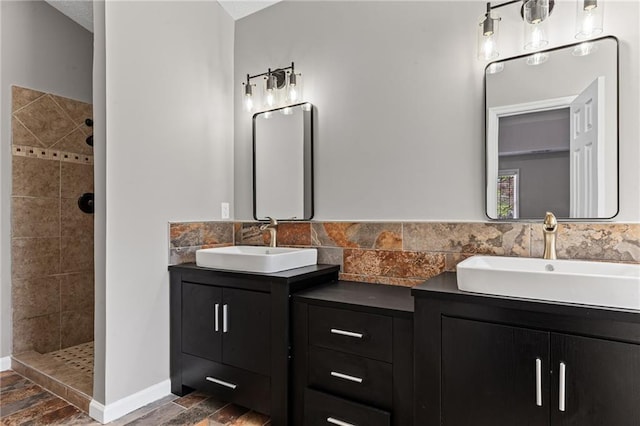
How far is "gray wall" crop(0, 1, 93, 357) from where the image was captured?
8.34ft

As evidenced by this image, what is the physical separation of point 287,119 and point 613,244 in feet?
6.34

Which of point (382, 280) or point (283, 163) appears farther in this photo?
point (283, 163)

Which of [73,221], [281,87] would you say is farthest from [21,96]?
[281,87]

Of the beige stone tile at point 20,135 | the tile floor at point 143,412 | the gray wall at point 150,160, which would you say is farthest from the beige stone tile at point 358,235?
the beige stone tile at point 20,135

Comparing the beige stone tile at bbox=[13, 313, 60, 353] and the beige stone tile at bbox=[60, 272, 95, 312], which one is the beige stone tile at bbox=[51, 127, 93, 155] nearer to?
the beige stone tile at bbox=[60, 272, 95, 312]

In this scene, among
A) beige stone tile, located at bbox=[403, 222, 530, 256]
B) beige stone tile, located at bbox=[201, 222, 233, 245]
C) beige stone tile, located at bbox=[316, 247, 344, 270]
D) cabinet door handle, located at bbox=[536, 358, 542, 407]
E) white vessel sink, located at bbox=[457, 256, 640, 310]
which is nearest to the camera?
white vessel sink, located at bbox=[457, 256, 640, 310]

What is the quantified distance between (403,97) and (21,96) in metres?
2.71

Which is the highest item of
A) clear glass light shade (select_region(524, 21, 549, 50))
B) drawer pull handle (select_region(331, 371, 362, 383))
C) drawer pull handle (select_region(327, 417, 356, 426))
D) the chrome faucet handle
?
clear glass light shade (select_region(524, 21, 549, 50))

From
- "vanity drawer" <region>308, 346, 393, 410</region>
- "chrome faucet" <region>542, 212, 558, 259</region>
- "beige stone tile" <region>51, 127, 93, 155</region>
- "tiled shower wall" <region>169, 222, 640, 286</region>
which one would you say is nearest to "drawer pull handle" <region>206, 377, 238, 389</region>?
"vanity drawer" <region>308, 346, 393, 410</region>

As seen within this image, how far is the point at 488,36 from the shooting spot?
1778 millimetres

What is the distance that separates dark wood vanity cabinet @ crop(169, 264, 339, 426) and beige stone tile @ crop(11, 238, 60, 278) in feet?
4.06

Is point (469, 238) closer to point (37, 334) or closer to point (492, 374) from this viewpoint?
point (492, 374)

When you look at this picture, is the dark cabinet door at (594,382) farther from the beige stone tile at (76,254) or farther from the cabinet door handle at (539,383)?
the beige stone tile at (76,254)

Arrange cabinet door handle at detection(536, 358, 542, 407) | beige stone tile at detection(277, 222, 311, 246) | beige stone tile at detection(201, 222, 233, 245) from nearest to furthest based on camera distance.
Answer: cabinet door handle at detection(536, 358, 542, 407) < beige stone tile at detection(277, 222, 311, 246) < beige stone tile at detection(201, 222, 233, 245)
